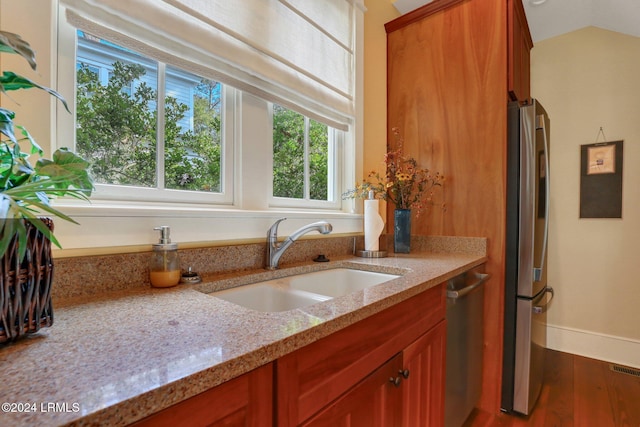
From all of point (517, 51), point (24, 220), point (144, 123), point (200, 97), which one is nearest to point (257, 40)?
point (200, 97)

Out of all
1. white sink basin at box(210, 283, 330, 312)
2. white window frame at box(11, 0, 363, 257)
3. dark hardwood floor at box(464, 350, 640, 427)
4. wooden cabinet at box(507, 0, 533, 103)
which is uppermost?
wooden cabinet at box(507, 0, 533, 103)

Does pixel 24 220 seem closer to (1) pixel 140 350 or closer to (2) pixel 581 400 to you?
(1) pixel 140 350

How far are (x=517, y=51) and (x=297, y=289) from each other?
1950 millimetres

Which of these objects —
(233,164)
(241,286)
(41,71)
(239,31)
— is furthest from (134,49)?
(241,286)

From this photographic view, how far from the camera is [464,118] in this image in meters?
1.83

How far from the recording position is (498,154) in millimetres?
1722

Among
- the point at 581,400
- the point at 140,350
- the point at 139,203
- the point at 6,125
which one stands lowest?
the point at 581,400

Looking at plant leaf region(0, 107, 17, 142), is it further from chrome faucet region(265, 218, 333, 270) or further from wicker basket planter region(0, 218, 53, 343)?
chrome faucet region(265, 218, 333, 270)

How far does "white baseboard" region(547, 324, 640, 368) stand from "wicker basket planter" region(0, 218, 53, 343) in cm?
334

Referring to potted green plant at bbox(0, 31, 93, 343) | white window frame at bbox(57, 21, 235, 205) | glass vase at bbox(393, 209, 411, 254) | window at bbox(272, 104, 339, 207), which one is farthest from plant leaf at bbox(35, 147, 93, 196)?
glass vase at bbox(393, 209, 411, 254)

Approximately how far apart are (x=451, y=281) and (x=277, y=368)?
1.01m

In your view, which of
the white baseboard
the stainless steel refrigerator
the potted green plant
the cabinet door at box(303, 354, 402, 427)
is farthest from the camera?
the white baseboard

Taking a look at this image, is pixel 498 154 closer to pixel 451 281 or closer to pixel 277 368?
pixel 451 281

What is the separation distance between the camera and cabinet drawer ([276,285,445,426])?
58 cm
